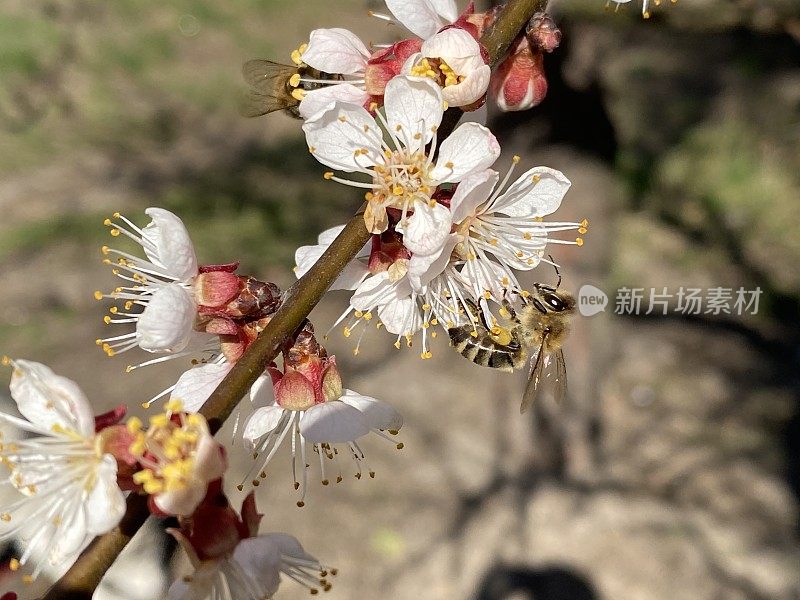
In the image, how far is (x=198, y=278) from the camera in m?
1.42

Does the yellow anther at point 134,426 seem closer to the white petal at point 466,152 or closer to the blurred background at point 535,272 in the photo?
A: the white petal at point 466,152

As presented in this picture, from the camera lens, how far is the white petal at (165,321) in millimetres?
1291

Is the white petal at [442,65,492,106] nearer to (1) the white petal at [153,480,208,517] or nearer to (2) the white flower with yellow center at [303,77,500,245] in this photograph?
(2) the white flower with yellow center at [303,77,500,245]

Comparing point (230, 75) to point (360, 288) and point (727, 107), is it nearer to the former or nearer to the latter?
point (727, 107)

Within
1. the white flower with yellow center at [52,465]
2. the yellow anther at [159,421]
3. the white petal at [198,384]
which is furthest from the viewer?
the white petal at [198,384]

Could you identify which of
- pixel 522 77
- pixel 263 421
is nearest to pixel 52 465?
pixel 263 421

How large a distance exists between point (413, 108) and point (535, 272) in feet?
8.79

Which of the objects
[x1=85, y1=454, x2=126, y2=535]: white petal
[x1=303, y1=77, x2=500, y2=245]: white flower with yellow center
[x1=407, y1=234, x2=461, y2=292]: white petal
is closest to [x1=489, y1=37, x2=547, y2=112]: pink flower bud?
[x1=303, y1=77, x2=500, y2=245]: white flower with yellow center

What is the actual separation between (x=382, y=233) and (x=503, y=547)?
284 cm

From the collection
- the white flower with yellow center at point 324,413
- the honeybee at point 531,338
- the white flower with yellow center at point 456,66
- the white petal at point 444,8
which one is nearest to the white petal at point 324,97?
the white flower with yellow center at point 456,66

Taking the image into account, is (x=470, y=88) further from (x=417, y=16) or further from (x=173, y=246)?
(x=173, y=246)

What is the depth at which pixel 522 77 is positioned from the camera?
1.62 m

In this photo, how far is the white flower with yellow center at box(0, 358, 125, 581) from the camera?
1167 mm

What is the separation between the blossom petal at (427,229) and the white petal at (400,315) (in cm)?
23
